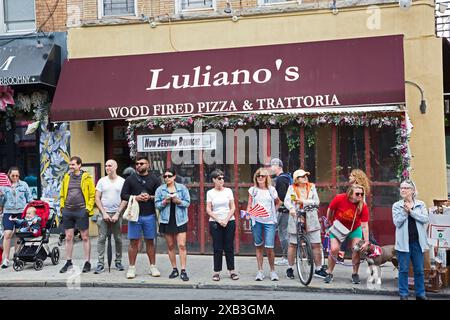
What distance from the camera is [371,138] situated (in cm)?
1082

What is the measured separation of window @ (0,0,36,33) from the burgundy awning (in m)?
1.94

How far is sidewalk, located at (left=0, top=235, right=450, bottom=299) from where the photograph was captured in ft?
27.9

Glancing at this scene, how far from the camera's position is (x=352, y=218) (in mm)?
8633

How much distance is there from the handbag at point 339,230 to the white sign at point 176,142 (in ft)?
11.5

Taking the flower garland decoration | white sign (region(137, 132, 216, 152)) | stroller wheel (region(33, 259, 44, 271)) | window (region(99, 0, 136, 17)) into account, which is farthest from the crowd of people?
window (region(99, 0, 136, 17))

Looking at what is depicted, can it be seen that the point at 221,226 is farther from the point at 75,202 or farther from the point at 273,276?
the point at 75,202

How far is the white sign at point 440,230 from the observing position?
815 cm

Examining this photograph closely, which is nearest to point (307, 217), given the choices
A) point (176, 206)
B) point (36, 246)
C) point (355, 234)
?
point (355, 234)

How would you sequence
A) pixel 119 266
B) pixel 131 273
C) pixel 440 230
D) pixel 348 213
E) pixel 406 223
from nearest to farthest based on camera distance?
pixel 406 223 → pixel 440 230 → pixel 348 213 → pixel 131 273 → pixel 119 266

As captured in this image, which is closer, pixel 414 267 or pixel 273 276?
pixel 414 267

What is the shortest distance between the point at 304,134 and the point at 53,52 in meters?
6.42

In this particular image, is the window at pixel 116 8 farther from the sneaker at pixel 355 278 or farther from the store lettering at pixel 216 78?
the sneaker at pixel 355 278

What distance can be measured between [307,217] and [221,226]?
136 cm

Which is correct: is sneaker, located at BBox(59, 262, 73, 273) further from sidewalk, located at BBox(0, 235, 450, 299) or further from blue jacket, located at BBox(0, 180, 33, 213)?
blue jacket, located at BBox(0, 180, 33, 213)
